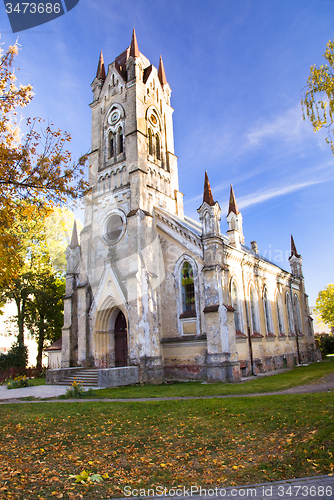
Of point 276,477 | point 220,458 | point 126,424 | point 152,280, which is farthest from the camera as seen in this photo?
point 152,280

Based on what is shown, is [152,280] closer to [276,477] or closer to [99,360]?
[99,360]

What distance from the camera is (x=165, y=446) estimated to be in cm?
712

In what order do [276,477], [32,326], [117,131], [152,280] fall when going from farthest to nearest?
[32,326] → [117,131] → [152,280] → [276,477]

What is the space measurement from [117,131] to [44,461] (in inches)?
892

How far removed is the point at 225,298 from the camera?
18672mm

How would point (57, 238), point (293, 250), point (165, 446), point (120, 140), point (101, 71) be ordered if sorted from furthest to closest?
point (293, 250)
point (57, 238)
point (101, 71)
point (120, 140)
point (165, 446)

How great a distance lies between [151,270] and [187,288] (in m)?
2.40

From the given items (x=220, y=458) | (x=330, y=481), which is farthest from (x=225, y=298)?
(x=330, y=481)

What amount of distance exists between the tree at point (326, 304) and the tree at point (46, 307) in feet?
123

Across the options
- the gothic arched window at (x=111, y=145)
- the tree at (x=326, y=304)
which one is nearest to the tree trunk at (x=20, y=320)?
the gothic arched window at (x=111, y=145)

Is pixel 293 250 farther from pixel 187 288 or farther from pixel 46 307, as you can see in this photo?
pixel 46 307

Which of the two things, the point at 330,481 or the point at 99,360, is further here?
the point at 99,360

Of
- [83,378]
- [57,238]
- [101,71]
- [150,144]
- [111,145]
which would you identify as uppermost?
[101,71]

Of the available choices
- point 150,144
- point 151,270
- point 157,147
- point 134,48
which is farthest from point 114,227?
point 134,48
